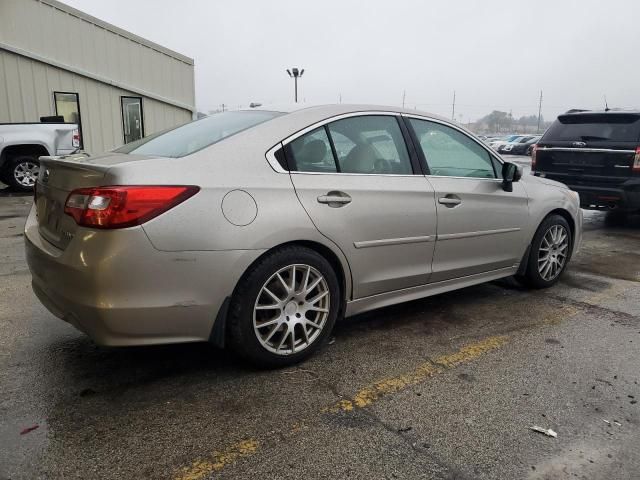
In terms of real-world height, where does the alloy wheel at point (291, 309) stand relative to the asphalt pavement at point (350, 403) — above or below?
above

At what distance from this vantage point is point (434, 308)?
4.31 metres

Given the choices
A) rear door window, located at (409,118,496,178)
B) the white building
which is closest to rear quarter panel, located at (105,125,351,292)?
rear door window, located at (409,118,496,178)

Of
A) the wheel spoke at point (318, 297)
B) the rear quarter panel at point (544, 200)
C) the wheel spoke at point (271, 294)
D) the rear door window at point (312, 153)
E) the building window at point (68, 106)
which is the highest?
the building window at point (68, 106)

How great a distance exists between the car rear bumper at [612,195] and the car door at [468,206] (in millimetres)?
3852

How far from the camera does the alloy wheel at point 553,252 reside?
4734 mm

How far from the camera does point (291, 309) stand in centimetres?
309

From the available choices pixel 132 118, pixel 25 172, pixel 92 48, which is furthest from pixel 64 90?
→ pixel 25 172

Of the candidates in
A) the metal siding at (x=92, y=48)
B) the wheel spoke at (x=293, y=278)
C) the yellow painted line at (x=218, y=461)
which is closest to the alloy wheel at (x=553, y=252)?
the wheel spoke at (x=293, y=278)

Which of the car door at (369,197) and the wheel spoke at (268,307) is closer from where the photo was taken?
the wheel spoke at (268,307)

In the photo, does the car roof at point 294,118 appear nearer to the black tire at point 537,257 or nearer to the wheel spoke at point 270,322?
the wheel spoke at point 270,322

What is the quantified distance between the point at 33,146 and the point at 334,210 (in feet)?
31.2

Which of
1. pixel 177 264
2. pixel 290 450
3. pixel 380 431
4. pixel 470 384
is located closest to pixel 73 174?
pixel 177 264

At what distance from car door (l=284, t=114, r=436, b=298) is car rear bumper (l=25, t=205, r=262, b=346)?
0.61 metres

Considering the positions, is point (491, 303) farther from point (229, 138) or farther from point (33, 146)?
point (33, 146)
